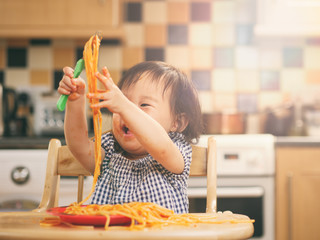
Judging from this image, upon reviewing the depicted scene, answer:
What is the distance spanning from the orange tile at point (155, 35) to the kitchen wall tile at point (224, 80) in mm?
400

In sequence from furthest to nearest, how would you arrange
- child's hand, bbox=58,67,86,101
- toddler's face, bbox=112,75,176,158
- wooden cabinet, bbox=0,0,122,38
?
wooden cabinet, bbox=0,0,122,38
toddler's face, bbox=112,75,176,158
child's hand, bbox=58,67,86,101

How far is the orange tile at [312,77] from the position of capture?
2566mm

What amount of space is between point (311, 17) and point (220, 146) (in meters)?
0.97

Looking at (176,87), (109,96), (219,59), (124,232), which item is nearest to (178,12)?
(219,59)

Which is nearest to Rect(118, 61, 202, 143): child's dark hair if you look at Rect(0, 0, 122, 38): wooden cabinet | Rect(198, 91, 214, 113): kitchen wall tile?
Rect(0, 0, 122, 38): wooden cabinet

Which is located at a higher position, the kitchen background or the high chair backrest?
the kitchen background

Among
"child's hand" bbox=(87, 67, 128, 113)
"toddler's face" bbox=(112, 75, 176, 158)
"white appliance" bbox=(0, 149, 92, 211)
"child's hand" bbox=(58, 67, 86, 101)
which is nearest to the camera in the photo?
"child's hand" bbox=(87, 67, 128, 113)

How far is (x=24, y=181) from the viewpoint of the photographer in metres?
1.83

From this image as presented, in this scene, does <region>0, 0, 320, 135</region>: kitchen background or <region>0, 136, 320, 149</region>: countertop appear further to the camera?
<region>0, 0, 320, 135</region>: kitchen background

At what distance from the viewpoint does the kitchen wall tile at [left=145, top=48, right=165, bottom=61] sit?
2.59 meters

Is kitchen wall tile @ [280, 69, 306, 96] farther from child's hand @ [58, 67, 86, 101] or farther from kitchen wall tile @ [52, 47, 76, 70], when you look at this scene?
child's hand @ [58, 67, 86, 101]

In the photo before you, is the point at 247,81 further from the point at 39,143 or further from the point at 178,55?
the point at 39,143

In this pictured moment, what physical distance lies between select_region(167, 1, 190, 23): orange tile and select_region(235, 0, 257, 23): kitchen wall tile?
1.03ft

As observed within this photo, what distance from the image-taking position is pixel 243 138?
1945 mm
